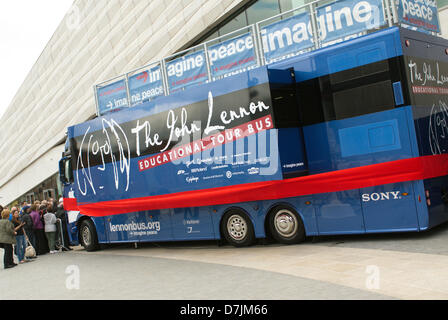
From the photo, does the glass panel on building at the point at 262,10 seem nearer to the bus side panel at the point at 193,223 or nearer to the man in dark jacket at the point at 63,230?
the bus side panel at the point at 193,223

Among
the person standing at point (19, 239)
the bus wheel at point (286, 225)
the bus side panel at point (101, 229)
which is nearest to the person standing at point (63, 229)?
the person standing at point (19, 239)

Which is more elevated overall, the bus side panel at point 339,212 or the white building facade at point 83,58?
the white building facade at point 83,58

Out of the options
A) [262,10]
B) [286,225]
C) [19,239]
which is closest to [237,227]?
[286,225]

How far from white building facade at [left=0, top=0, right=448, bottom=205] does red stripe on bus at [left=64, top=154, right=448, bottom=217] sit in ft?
31.6

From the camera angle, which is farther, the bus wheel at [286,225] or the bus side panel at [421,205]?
the bus wheel at [286,225]

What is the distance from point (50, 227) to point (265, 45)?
8.73 meters

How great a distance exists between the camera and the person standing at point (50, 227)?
1560cm

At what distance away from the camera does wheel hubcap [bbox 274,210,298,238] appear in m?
10.2

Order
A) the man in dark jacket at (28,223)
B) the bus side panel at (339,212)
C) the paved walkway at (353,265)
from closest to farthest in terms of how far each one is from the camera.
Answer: the paved walkway at (353,265) < the bus side panel at (339,212) < the man in dark jacket at (28,223)

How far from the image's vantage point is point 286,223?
406 inches

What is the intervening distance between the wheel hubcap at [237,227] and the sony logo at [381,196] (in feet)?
8.97

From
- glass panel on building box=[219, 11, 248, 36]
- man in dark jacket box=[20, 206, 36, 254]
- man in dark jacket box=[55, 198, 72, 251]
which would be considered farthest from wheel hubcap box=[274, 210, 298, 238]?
glass panel on building box=[219, 11, 248, 36]

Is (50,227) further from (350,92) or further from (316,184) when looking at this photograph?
(350,92)

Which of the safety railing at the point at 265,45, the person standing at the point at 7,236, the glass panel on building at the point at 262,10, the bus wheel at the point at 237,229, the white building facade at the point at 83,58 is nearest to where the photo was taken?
the safety railing at the point at 265,45
